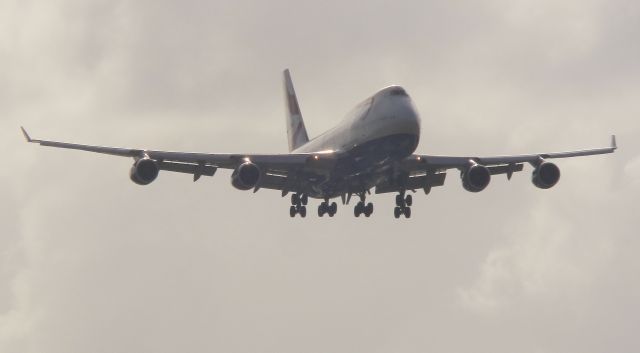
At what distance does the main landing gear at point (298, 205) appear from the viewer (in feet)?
292

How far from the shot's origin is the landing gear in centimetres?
8844

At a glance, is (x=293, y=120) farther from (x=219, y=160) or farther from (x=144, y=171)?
(x=144, y=171)

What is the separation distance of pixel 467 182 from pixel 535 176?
4898 mm

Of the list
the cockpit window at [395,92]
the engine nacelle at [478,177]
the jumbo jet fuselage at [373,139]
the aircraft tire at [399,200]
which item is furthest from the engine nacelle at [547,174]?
the cockpit window at [395,92]

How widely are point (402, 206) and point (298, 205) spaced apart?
23.1 feet

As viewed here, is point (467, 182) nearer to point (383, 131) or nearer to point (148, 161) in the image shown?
point (383, 131)

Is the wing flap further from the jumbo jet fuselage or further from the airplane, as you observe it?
the jumbo jet fuselage

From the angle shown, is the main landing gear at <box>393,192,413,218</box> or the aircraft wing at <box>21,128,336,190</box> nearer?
the aircraft wing at <box>21,128,336,190</box>

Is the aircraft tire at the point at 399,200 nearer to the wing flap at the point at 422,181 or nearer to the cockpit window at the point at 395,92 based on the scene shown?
the wing flap at the point at 422,181

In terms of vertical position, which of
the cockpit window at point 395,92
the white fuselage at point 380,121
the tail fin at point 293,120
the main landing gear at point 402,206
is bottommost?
the main landing gear at point 402,206

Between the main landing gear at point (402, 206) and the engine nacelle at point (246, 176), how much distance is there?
1128 centimetres

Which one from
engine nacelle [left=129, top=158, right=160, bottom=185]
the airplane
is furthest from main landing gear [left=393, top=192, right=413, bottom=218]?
engine nacelle [left=129, top=158, right=160, bottom=185]

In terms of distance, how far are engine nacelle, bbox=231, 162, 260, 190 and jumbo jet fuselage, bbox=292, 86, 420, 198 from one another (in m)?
4.85

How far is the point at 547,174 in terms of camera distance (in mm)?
85625
